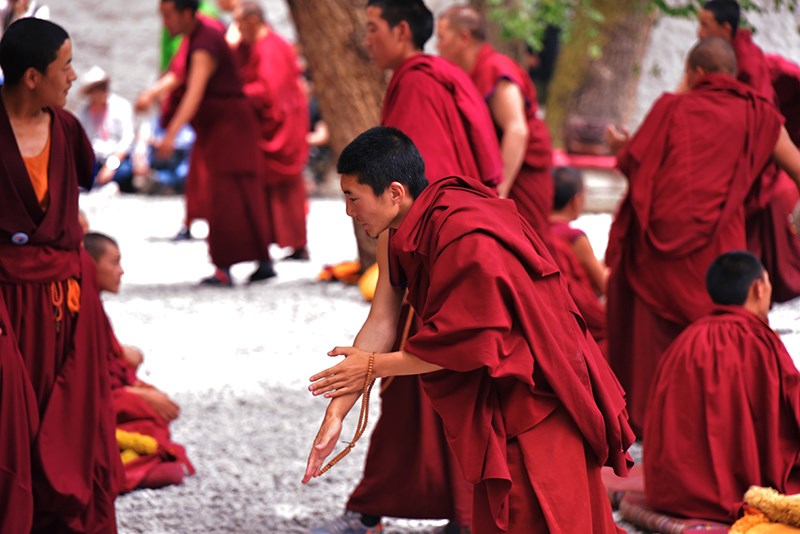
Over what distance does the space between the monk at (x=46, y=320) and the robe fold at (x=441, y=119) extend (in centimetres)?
102

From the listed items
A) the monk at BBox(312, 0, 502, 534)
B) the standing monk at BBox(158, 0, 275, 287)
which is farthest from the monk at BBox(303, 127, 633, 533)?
the standing monk at BBox(158, 0, 275, 287)

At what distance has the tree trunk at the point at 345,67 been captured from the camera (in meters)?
7.86

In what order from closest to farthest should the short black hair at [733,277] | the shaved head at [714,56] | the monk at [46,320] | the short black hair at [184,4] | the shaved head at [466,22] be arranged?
the monk at [46,320] → the short black hair at [733,277] → the shaved head at [714,56] → the shaved head at [466,22] → the short black hair at [184,4]

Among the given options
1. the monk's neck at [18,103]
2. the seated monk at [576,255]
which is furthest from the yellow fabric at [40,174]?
the seated monk at [576,255]

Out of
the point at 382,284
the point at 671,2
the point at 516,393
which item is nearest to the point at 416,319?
the point at 382,284

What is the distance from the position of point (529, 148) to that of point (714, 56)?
42.0 inches

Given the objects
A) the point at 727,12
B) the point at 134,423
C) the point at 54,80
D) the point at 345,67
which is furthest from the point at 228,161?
the point at 54,80

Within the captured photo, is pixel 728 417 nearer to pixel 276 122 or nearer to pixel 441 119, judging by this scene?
pixel 441 119

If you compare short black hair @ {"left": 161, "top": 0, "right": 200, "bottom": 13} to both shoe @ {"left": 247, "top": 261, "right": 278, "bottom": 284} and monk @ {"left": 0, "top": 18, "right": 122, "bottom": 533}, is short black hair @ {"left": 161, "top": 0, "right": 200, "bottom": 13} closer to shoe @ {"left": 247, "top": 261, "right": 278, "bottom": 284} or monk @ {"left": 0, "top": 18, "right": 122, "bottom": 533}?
shoe @ {"left": 247, "top": 261, "right": 278, "bottom": 284}

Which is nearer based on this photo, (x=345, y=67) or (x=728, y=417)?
(x=728, y=417)

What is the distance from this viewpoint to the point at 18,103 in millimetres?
3596

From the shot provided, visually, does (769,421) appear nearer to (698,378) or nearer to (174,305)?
(698,378)

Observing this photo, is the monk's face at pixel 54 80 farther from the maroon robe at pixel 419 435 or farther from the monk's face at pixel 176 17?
the monk's face at pixel 176 17

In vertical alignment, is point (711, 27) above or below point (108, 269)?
above
